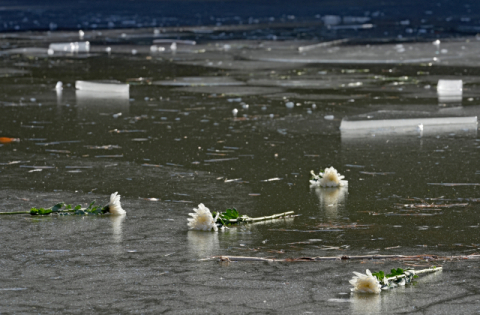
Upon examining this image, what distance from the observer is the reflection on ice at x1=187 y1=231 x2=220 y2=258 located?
477 cm

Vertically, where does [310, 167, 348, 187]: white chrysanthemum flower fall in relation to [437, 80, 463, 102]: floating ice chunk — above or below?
below

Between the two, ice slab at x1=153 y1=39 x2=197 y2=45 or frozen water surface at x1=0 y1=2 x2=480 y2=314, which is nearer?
frozen water surface at x1=0 y1=2 x2=480 y2=314

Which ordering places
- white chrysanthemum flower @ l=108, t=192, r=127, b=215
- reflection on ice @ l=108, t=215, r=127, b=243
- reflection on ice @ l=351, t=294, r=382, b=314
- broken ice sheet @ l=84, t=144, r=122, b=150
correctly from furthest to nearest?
broken ice sheet @ l=84, t=144, r=122, b=150
white chrysanthemum flower @ l=108, t=192, r=127, b=215
reflection on ice @ l=108, t=215, r=127, b=243
reflection on ice @ l=351, t=294, r=382, b=314

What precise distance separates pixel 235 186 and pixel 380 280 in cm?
265

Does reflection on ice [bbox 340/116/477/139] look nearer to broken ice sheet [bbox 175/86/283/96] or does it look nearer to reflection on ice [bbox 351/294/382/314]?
broken ice sheet [bbox 175/86/283/96]

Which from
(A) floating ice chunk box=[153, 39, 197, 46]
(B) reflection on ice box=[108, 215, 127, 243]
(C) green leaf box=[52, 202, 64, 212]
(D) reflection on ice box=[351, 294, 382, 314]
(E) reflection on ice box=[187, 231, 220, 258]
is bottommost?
(D) reflection on ice box=[351, 294, 382, 314]

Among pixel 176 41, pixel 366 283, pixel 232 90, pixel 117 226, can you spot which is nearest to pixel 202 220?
pixel 117 226

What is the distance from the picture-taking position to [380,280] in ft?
13.3

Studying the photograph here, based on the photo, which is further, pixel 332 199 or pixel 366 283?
pixel 332 199

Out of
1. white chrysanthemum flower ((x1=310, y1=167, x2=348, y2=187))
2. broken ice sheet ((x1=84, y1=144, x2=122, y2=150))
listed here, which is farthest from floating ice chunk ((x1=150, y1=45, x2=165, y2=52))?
white chrysanthemum flower ((x1=310, y1=167, x2=348, y2=187))

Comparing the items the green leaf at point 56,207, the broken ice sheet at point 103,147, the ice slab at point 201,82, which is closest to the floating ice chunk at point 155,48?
the ice slab at point 201,82

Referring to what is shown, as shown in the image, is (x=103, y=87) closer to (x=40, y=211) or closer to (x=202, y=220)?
(x=40, y=211)

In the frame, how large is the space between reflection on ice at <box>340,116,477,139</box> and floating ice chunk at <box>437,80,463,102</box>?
2.76 m

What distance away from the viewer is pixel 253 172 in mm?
7094
